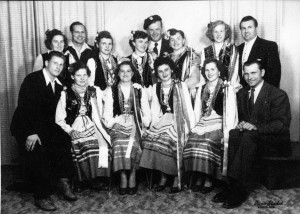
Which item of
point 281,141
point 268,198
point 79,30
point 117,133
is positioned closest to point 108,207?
point 117,133

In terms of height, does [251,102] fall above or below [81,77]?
below

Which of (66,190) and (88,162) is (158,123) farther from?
(66,190)

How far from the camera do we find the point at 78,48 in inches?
186

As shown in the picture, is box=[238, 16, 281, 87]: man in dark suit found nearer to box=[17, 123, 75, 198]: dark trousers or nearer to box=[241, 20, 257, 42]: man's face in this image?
box=[241, 20, 257, 42]: man's face

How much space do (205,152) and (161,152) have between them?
44 centimetres

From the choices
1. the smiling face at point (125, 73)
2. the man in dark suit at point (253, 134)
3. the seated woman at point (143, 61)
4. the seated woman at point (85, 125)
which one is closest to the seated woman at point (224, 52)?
the man in dark suit at point (253, 134)

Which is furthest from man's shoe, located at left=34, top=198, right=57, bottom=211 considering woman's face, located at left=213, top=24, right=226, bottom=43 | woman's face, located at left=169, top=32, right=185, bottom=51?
woman's face, located at left=213, top=24, right=226, bottom=43

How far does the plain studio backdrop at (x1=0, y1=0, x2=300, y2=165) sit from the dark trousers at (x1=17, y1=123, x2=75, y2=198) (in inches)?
67.5

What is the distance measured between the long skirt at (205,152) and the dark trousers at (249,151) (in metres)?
0.16

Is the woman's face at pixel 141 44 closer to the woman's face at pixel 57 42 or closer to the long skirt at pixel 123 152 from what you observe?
the woman's face at pixel 57 42

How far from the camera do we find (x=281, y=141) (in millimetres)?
3723

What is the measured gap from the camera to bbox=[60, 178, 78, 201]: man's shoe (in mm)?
3621

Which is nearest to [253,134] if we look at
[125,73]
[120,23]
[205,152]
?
[205,152]

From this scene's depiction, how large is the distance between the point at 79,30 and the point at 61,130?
140cm
